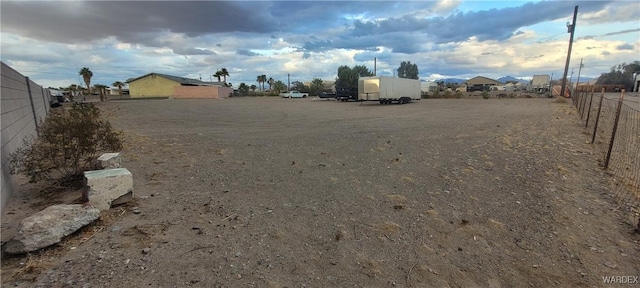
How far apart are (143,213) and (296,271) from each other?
2548mm

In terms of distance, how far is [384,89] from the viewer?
30.5 m

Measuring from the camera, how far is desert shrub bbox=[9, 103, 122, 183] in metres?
5.18

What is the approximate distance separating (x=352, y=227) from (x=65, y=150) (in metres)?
4.94

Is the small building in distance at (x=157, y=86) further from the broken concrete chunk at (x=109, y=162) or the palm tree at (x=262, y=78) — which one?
the broken concrete chunk at (x=109, y=162)

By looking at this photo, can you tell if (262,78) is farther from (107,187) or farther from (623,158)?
→ (107,187)

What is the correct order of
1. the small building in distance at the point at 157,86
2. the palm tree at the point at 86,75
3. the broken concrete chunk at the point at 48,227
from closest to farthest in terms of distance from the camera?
1. the broken concrete chunk at the point at 48,227
2. the small building in distance at the point at 157,86
3. the palm tree at the point at 86,75

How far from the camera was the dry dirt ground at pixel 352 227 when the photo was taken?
10.1ft

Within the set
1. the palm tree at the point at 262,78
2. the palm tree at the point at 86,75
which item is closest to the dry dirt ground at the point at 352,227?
the palm tree at the point at 86,75

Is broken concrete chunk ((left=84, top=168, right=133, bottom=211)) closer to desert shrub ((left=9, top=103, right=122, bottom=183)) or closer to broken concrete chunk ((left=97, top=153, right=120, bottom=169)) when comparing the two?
broken concrete chunk ((left=97, top=153, right=120, bottom=169))

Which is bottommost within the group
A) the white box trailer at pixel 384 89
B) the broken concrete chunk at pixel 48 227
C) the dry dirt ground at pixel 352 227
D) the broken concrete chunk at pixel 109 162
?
the dry dirt ground at pixel 352 227

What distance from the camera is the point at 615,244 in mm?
3627

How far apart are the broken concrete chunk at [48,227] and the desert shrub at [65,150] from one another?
78.9 inches

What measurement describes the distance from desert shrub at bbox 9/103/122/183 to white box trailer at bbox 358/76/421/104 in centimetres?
2638

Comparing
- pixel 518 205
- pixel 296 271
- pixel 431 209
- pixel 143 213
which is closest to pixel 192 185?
pixel 143 213
